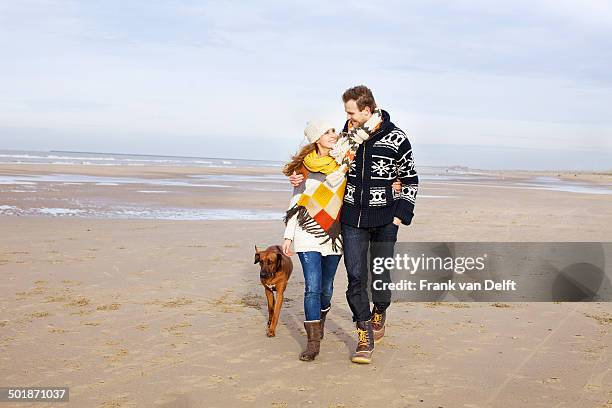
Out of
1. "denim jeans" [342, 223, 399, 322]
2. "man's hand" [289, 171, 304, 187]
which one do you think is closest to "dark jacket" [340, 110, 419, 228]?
"denim jeans" [342, 223, 399, 322]

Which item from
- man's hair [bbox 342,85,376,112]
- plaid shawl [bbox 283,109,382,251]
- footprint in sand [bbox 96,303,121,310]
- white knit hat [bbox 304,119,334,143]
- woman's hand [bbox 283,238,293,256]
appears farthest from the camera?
footprint in sand [bbox 96,303,121,310]

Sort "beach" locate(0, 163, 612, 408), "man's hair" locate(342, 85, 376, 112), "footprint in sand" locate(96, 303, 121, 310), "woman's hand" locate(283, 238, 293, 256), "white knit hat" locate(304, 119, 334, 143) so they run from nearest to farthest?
1. "beach" locate(0, 163, 612, 408)
2. "man's hair" locate(342, 85, 376, 112)
3. "white knit hat" locate(304, 119, 334, 143)
4. "woman's hand" locate(283, 238, 293, 256)
5. "footprint in sand" locate(96, 303, 121, 310)

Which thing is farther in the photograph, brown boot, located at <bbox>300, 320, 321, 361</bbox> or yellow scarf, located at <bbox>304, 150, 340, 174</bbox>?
brown boot, located at <bbox>300, 320, 321, 361</bbox>

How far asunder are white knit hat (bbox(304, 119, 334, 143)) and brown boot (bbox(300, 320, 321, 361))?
160 centimetres

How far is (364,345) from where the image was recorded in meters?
5.26

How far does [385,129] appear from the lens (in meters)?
5.14

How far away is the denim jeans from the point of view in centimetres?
522

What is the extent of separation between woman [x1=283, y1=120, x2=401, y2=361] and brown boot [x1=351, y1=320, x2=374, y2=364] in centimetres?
36

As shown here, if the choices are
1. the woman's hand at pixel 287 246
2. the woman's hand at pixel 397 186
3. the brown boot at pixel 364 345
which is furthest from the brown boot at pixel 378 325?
the woman's hand at pixel 397 186

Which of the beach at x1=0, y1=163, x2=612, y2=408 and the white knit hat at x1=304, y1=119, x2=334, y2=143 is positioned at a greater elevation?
the white knit hat at x1=304, y1=119, x2=334, y2=143

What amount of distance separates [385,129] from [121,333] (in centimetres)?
317

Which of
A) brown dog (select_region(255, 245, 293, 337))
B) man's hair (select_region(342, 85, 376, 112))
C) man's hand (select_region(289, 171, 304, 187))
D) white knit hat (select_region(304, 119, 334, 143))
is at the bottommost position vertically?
brown dog (select_region(255, 245, 293, 337))

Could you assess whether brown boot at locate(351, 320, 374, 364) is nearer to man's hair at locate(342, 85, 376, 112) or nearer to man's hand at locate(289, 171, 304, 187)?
man's hand at locate(289, 171, 304, 187)

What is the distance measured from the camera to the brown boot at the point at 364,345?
522 centimetres
